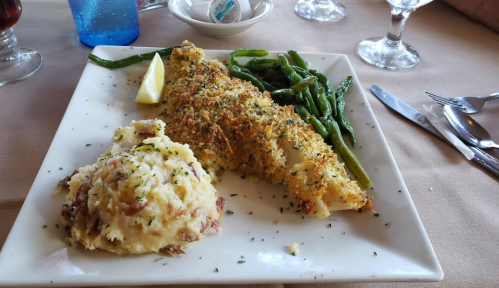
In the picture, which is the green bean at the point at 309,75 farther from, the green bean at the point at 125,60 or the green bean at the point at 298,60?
the green bean at the point at 125,60

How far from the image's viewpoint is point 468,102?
264 centimetres

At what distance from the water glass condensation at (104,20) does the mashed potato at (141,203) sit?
1.64m

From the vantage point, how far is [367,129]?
7.16ft

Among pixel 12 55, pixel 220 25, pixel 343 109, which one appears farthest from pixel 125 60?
pixel 343 109

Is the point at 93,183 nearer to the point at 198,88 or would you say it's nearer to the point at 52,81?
the point at 198,88

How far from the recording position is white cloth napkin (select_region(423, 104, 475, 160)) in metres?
2.25

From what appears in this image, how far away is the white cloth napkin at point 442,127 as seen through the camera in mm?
2251

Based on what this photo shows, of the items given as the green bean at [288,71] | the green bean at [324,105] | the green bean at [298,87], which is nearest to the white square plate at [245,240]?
the green bean at [324,105]

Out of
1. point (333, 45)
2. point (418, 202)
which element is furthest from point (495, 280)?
point (333, 45)

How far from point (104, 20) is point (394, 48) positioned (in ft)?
8.18

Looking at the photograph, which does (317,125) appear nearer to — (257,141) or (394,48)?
(257,141)

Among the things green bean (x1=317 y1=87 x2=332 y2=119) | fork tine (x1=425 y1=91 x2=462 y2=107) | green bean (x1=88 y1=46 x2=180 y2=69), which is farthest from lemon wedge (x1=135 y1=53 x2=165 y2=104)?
fork tine (x1=425 y1=91 x2=462 y2=107)

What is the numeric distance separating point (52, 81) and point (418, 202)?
2573 millimetres

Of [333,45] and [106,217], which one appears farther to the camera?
[333,45]
